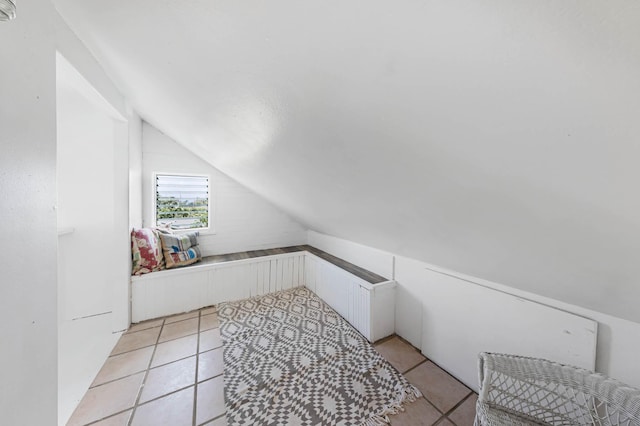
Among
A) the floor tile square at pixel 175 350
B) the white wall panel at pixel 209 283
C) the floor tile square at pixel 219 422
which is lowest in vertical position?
Result: the floor tile square at pixel 219 422

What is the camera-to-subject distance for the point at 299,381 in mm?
1631

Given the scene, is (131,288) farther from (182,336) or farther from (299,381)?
(299,381)

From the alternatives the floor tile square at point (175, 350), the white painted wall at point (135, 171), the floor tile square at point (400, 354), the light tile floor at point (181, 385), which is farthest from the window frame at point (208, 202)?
the floor tile square at point (400, 354)

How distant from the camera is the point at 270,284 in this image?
308cm

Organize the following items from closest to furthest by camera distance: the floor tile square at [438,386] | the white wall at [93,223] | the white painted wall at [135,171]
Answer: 1. the floor tile square at [438,386]
2. the white wall at [93,223]
3. the white painted wall at [135,171]

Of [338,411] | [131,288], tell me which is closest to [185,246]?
[131,288]

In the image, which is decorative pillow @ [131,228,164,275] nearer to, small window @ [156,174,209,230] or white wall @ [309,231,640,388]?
small window @ [156,174,209,230]

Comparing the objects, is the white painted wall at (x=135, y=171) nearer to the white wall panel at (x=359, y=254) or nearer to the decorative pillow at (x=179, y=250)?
the decorative pillow at (x=179, y=250)

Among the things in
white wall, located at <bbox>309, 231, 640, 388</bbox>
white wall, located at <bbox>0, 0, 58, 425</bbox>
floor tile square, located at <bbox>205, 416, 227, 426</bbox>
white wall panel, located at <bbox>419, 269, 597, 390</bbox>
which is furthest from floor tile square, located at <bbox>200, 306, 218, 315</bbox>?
white wall panel, located at <bbox>419, 269, 597, 390</bbox>

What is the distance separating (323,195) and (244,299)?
195cm

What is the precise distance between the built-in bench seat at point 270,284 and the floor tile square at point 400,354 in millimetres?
95

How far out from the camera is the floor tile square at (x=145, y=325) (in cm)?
222

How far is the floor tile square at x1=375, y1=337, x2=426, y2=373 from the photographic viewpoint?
182 centimetres

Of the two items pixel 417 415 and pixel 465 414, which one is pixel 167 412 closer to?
pixel 417 415
